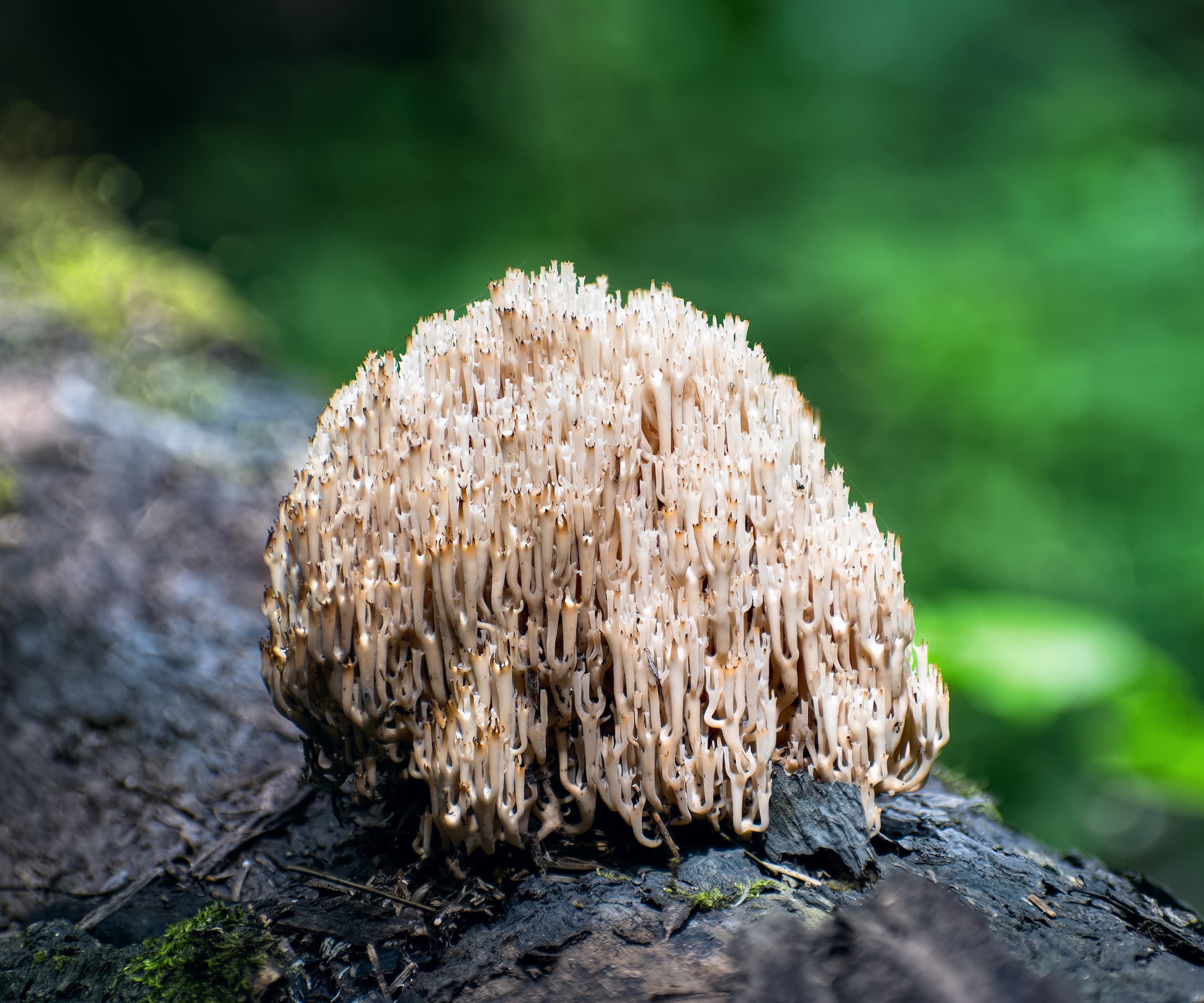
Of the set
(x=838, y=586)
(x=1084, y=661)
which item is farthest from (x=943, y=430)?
(x=838, y=586)

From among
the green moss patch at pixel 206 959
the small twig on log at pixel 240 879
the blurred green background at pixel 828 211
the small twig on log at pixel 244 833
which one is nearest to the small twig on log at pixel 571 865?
the green moss patch at pixel 206 959

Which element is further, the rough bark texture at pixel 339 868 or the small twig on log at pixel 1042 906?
the small twig on log at pixel 1042 906

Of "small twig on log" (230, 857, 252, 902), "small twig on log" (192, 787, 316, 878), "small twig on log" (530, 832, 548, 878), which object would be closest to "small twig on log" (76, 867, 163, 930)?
"small twig on log" (192, 787, 316, 878)

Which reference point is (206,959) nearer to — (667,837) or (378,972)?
(378,972)

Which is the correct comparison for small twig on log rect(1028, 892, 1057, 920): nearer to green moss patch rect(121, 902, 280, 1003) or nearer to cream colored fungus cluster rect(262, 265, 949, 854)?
cream colored fungus cluster rect(262, 265, 949, 854)

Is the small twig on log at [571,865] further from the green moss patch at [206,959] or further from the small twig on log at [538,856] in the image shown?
the green moss patch at [206,959]
